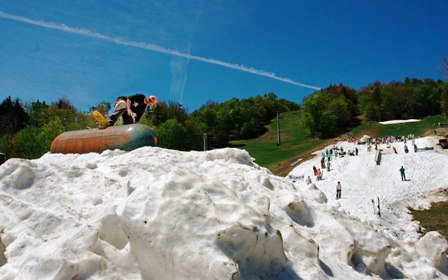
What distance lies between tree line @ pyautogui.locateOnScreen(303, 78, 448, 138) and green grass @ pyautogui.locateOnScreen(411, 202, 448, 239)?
2209 inches

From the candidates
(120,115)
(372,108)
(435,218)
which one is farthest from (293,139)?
(120,115)

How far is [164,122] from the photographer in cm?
6638

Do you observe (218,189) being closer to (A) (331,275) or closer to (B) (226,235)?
(B) (226,235)

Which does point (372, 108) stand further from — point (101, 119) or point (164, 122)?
point (101, 119)

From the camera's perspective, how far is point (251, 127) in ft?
328

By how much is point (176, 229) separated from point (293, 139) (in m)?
84.8

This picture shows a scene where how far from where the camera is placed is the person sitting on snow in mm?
12508

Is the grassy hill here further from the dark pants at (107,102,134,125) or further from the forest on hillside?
the dark pants at (107,102,134,125)

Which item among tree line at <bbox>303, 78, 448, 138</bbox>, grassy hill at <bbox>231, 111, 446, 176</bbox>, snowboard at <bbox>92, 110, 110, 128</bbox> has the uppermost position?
tree line at <bbox>303, 78, 448, 138</bbox>

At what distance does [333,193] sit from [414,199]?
5.67 metres

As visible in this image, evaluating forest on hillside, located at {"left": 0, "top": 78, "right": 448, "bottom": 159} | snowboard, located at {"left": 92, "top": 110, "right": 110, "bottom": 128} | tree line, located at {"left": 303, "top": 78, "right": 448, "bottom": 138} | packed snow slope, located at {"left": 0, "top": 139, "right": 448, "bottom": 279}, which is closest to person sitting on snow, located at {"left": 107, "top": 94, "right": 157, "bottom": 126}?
snowboard, located at {"left": 92, "top": 110, "right": 110, "bottom": 128}

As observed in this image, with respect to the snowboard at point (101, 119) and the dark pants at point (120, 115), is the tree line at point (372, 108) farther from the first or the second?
the snowboard at point (101, 119)

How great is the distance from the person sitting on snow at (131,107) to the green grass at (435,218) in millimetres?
13171

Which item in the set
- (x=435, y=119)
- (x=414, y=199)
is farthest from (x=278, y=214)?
(x=435, y=119)
